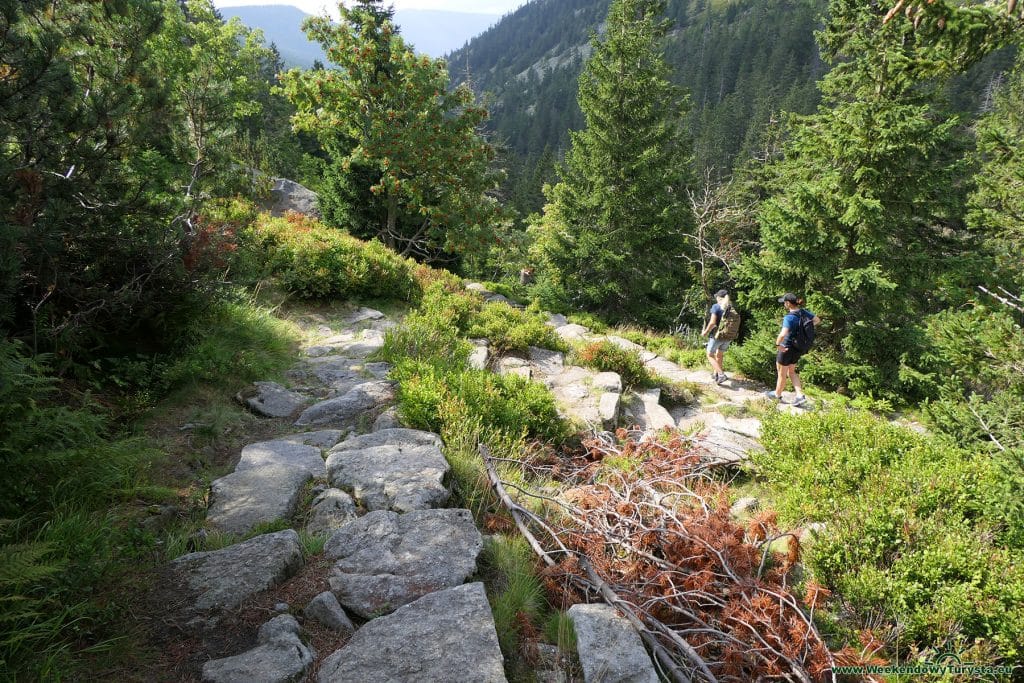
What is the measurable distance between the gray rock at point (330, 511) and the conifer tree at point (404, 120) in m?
9.66

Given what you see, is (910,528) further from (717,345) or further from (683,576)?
(717,345)

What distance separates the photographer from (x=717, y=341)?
31.1ft

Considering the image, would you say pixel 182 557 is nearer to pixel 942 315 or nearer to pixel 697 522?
pixel 697 522

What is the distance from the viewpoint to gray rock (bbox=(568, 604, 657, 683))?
8.07 ft

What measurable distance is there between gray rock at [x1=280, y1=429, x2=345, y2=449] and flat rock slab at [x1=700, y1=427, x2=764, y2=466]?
13.6 ft

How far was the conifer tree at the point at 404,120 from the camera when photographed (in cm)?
1212

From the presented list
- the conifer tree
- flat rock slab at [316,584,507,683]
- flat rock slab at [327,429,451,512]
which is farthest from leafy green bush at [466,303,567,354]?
flat rock slab at [316,584,507,683]

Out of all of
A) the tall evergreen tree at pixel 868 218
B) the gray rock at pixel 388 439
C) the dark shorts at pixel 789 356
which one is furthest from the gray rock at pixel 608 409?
the tall evergreen tree at pixel 868 218

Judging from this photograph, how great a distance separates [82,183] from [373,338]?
4.47m

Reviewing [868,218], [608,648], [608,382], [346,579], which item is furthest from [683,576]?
[868,218]

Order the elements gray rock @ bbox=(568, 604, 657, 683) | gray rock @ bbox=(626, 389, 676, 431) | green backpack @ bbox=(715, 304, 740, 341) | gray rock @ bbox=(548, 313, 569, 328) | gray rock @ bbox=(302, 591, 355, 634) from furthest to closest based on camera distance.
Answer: gray rock @ bbox=(548, 313, 569, 328), green backpack @ bbox=(715, 304, 740, 341), gray rock @ bbox=(626, 389, 676, 431), gray rock @ bbox=(302, 591, 355, 634), gray rock @ bbox=(568, 604, 657, 683)

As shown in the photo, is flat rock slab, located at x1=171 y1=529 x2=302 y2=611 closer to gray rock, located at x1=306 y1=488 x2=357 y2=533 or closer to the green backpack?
gray rock, located at x1=306 y1=488 x2=357 y2=533

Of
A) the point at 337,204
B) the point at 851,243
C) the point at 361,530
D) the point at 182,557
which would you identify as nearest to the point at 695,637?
the point at 361,530

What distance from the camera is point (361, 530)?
327cm
